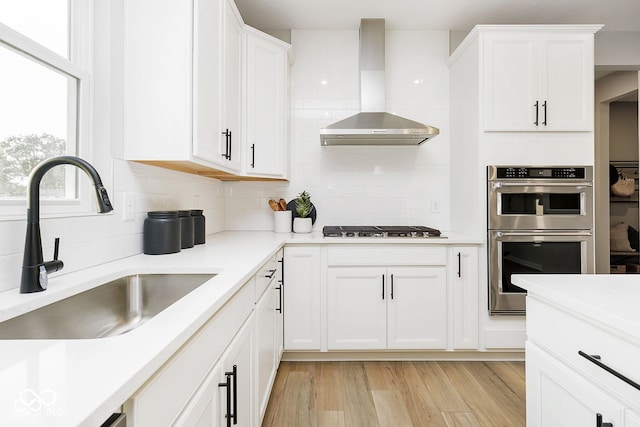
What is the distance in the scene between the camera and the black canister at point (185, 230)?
6.15 ft

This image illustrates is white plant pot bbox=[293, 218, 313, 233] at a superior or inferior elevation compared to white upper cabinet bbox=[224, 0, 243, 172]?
inferior

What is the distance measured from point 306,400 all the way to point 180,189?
4.87 ft

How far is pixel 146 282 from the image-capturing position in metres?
1.32

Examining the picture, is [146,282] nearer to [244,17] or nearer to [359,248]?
[359,248]

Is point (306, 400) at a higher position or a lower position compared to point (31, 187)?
lower

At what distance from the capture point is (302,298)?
244cm

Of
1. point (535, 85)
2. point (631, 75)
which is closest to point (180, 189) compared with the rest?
point (535, 85)

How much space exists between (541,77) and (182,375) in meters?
2.86

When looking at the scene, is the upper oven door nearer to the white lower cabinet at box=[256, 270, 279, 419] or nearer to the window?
the white lower cabinet at box=[256, 270, 279, 419]

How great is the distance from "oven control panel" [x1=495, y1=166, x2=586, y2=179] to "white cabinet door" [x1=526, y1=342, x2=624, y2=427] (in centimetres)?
159

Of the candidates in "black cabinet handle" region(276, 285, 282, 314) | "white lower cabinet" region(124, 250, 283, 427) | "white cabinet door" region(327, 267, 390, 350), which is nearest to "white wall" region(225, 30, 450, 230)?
"white cabinet door" region(327, 267, 390, 350)

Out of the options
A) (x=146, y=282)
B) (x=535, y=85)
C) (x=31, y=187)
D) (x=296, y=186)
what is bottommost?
(x=146, y=282)

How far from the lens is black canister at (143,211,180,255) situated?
167 centimetres

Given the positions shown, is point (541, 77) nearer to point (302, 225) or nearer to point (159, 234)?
point (302, 225)
